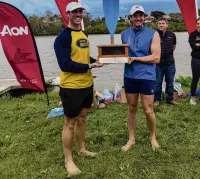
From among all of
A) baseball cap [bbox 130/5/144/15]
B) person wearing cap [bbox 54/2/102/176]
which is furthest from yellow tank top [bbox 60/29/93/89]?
baseball cap [bbox 130/5/144/15]

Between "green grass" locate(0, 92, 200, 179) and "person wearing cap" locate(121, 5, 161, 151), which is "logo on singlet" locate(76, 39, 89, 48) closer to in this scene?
"person wearing cap" locate(121, 5, 161, 151)

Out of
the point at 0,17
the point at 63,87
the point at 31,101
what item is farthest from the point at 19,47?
the point at 63,87

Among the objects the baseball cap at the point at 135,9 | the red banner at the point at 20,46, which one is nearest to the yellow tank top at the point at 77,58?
the baseball cap at the point at 135,9

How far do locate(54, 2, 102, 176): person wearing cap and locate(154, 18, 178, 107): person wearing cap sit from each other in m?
2.63

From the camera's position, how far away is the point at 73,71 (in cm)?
326

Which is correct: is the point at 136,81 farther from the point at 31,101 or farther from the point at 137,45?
the point at 31,101

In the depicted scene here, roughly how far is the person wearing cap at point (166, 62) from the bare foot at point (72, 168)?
114 inches

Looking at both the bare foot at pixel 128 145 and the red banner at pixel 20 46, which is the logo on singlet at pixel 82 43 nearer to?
the bare foot at pixel 128 145

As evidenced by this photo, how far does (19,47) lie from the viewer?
563cm

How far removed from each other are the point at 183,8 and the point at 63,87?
3.50 meters

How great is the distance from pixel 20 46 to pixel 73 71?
8.76 feet

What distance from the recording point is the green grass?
3.49 metres

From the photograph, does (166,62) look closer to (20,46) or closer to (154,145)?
(154,145)

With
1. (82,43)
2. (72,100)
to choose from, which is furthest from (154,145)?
(82,43)
